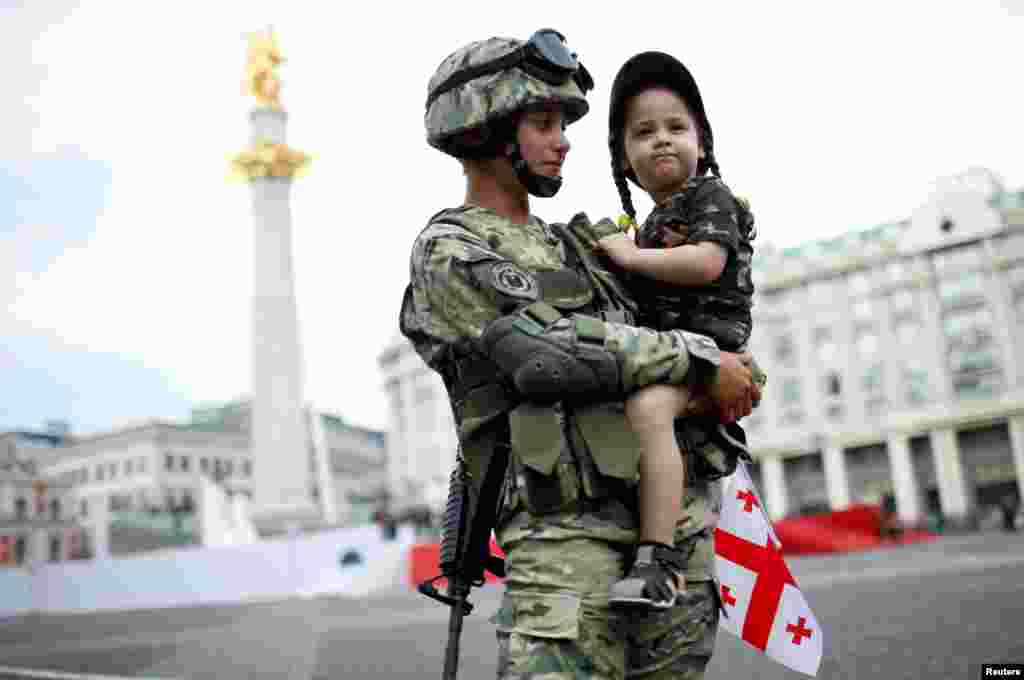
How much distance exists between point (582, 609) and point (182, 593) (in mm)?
29793

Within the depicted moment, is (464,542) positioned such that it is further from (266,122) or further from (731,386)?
(266,122)

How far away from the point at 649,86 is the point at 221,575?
93.3 ft

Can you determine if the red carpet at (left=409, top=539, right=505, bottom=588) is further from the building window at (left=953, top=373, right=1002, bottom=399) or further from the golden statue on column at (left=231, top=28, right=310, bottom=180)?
the building window at (left=953, top=373, right=1002, bottom=399)

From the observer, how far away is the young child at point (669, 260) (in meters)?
2.23

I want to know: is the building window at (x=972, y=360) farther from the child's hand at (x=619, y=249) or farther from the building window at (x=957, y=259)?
the child's hand at (x=619, y=249)

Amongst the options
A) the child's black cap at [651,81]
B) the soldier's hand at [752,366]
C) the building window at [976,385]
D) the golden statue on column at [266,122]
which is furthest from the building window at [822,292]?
the soldier's hand at [752,366]

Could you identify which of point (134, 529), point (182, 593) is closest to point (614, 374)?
point (182, 593)

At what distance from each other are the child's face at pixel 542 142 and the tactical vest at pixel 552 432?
230 mm

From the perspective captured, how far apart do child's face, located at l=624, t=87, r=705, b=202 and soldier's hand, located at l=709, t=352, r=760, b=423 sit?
0.58 m

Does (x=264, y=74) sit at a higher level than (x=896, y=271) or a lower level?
higher

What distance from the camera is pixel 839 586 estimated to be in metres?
12.4

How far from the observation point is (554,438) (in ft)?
7.20

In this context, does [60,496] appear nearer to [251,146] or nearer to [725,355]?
[251,146]


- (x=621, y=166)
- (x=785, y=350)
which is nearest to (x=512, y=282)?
(x=621, y=166)
